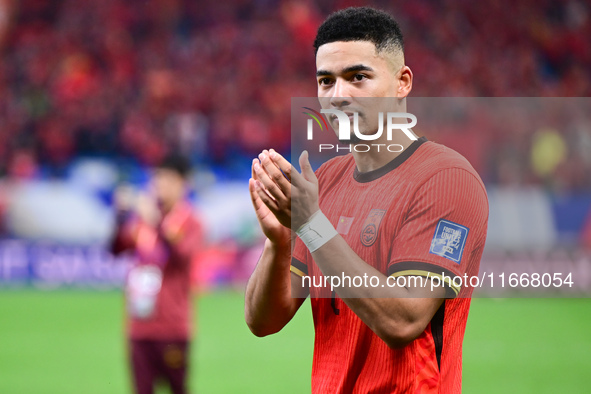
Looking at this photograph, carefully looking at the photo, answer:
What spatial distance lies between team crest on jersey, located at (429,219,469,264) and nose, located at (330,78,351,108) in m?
0.39

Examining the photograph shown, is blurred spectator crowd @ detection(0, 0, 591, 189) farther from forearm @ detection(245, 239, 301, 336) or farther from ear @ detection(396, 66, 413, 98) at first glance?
ear @ detection(396, 66, 413, 98)

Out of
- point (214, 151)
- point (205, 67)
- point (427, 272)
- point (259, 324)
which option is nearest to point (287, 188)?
point (427, 272)

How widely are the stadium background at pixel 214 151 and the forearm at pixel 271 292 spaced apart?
45.4 inches

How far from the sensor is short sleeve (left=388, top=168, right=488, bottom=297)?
69.2 inches

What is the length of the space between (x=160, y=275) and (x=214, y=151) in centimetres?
834

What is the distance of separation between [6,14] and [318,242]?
58.0ft

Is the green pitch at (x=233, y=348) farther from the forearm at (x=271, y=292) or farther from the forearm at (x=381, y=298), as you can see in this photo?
the forearm at (x=381, y=298)

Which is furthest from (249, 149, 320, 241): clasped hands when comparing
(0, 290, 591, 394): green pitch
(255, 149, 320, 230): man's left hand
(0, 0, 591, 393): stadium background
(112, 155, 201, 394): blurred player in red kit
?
(0, 290, 591, 394): green pitch

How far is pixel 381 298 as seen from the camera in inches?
66.6

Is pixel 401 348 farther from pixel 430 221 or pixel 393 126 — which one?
pixel 393 126

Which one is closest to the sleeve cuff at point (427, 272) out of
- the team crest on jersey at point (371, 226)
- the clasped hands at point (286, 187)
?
the team crest on jersey at point (371, 226)

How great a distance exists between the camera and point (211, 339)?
917 centimetres

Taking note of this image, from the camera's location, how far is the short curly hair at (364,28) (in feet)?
6.13

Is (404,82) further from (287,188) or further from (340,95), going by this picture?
(287,188)
